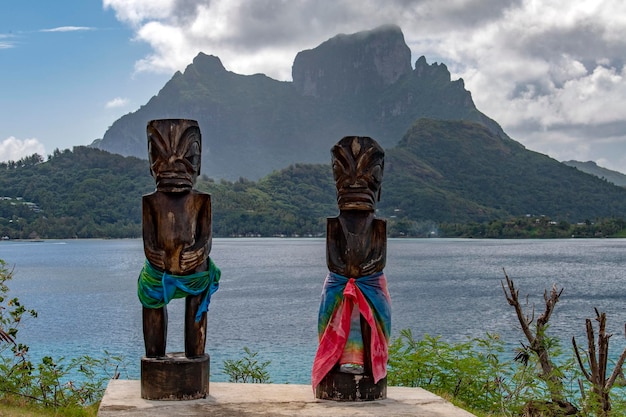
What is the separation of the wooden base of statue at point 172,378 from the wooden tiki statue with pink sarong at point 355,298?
131cm

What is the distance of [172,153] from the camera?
832 centimetres

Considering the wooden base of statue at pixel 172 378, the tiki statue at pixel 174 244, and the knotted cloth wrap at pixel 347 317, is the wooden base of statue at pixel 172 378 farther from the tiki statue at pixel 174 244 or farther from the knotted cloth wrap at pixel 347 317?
the knotted cloth wrap at pixel 347 317

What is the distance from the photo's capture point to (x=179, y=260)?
8.14 m

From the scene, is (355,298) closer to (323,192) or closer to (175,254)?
(175,254)

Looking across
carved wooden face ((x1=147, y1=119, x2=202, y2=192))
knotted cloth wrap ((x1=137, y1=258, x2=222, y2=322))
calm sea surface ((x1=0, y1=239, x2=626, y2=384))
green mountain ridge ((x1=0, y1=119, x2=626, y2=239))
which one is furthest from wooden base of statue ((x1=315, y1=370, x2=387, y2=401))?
green mountain ridge ((x1=0, y1=119, x2=626, y2=239))

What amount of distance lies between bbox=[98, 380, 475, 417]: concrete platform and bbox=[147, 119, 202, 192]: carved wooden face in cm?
232

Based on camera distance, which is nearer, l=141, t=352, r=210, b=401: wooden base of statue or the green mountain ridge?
l=141, t=352, r=210, b=401: wooden base of statue

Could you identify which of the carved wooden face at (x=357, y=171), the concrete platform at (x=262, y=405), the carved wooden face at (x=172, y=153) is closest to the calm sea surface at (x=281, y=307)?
the concrete platform at (x=262, y=405)

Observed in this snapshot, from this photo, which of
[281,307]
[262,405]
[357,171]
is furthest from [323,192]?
[262,405]

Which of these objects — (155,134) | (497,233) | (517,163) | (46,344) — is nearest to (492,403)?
(155,134)

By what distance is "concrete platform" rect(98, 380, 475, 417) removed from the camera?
7609 mm

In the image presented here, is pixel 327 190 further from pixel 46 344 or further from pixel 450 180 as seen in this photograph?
pixel 46 344

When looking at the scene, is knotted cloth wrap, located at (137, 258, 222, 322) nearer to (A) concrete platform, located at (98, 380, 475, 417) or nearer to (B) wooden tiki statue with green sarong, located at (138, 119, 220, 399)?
(B) wooden tiki statue with green sarong, located at (138, 119, 220, 399)

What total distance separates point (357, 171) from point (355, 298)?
145cm
